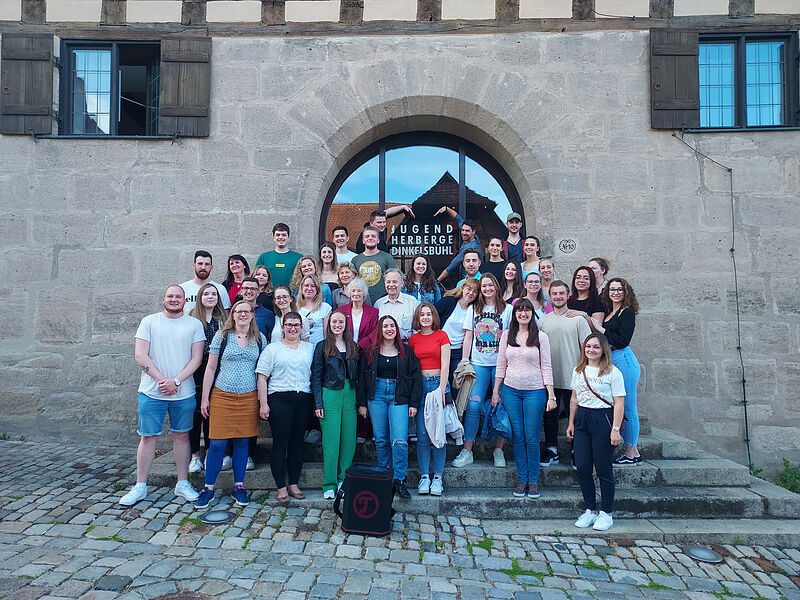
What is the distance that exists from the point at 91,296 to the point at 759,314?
795 cm

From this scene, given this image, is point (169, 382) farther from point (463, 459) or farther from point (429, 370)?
point (463, 459)

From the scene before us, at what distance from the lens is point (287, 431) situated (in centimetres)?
405

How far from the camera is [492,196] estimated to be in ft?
22.5

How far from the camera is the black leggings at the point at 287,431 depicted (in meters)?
4.02

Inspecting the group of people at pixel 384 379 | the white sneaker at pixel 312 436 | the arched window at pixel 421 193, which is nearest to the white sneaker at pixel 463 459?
the group of people at pixel 384 379

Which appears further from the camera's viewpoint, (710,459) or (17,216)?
(17,216)

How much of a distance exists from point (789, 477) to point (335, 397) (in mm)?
5290

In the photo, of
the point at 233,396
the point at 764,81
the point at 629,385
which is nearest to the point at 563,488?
the point at 629,385

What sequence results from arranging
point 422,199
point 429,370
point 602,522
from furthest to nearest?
point 422,199
point 429,370
point 602,522

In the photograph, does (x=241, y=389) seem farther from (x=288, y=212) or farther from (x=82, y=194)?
(x=82, y=194)

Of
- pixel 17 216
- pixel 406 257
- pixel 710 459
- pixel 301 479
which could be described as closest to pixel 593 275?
pixel 710 459

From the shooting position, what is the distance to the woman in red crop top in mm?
4172

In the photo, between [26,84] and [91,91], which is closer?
[26,84]

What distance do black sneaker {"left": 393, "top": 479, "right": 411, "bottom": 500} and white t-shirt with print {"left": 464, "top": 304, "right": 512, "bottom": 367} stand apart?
120cm
